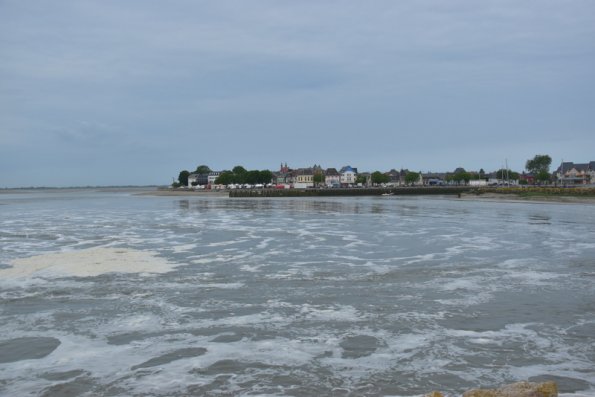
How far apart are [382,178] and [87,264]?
14608cm

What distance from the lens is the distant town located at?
481 ft

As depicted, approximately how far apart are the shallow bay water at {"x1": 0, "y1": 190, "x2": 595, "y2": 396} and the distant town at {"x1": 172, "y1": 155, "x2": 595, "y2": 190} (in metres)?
124

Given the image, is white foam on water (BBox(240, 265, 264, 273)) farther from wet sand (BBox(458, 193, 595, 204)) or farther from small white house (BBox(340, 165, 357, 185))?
small white house (BBox(340, 165, 357, 185))

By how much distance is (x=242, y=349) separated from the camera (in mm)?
9625

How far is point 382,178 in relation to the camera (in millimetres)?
160625

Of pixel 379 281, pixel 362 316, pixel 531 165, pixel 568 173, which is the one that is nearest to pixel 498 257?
pixel 379 281

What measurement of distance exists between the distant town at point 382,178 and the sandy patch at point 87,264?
398ft

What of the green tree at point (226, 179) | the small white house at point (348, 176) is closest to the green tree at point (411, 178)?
the small white house at point (348, 176)

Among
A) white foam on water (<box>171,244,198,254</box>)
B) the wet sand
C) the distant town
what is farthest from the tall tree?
white foam on water (<box>171,244,198,254</box>)

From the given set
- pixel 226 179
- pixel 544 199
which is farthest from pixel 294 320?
pixel 226 179

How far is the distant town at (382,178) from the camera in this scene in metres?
147

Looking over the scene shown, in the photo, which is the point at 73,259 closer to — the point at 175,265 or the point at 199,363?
the point at 175,265

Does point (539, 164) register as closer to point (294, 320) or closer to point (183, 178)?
point (183, 178)

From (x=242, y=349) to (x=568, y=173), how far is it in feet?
517
